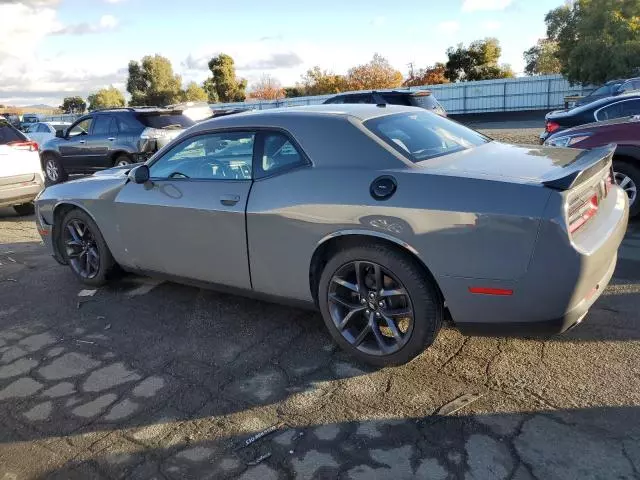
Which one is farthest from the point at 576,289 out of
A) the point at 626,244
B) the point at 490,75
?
the point at 490,75

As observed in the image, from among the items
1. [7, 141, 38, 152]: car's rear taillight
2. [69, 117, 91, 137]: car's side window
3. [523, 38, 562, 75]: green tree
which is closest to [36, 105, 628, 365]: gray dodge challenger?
[7, 141, 38, 152]: car's rear taillight

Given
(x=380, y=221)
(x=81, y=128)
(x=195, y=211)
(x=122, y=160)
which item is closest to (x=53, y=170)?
(x=81, y=128)

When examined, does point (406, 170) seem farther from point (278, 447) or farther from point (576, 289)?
point (278, 447)

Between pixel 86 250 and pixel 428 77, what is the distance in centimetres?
4482

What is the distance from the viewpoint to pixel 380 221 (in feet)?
10.4

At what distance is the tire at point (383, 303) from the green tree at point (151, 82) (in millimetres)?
50945

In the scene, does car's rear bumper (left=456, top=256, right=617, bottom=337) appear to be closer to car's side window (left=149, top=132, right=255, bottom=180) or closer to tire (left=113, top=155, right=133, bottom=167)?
car's side window (left=149, top=132, right=255, bottom=180)

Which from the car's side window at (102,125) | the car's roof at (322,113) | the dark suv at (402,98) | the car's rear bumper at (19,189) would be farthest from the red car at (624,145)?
the car's side window at (102,125)

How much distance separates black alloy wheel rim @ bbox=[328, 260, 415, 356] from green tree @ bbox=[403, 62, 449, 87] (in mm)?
43641

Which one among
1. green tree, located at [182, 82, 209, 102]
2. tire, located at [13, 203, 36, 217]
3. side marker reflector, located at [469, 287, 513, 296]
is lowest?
tire, located at [13, 203, 36, 217]

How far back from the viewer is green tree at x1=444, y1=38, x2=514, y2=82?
40031mm

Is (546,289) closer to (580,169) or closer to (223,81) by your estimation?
(580,169)

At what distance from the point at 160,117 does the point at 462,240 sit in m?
10.1

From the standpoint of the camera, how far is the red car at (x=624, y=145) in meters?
6.14
